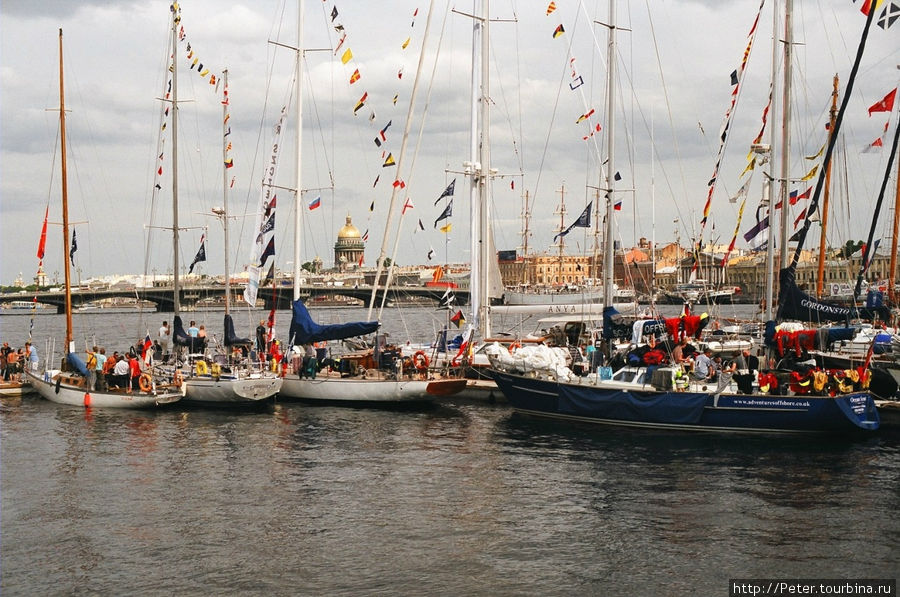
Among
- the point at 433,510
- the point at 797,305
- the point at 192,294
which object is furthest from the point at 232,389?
the point at 192,294

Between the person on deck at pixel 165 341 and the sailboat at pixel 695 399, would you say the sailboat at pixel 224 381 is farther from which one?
the sailboat at pixel 695 399

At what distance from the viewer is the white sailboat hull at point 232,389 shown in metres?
31.0

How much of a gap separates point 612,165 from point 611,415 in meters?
9.24

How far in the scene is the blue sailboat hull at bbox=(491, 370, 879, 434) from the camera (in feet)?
80.0

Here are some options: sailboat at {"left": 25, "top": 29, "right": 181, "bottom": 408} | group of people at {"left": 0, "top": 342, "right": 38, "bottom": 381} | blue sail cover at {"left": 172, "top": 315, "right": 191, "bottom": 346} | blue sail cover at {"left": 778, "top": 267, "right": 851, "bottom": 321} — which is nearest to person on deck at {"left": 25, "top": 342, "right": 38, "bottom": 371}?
group of people at {"left": 0, "top": 342, "right": 38, "bottom": 381}

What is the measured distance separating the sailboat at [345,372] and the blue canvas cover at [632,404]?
445 centimetres

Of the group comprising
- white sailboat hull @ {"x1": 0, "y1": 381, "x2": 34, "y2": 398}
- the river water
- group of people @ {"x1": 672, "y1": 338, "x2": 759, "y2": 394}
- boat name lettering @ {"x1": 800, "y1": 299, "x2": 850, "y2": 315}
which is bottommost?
the river water

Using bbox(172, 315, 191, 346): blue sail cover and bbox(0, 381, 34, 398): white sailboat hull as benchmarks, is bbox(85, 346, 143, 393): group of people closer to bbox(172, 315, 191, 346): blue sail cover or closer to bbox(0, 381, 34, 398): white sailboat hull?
bbox(172, 315, 191, 346): blue sail cover

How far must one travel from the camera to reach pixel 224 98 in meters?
42.2

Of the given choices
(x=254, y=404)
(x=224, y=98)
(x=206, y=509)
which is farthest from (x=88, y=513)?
(x=224, y=98)

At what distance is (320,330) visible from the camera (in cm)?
3209

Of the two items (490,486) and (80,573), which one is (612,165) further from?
(80,573)

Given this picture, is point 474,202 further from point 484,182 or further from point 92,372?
point 92,372

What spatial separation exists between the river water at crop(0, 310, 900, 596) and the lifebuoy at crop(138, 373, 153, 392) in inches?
133
